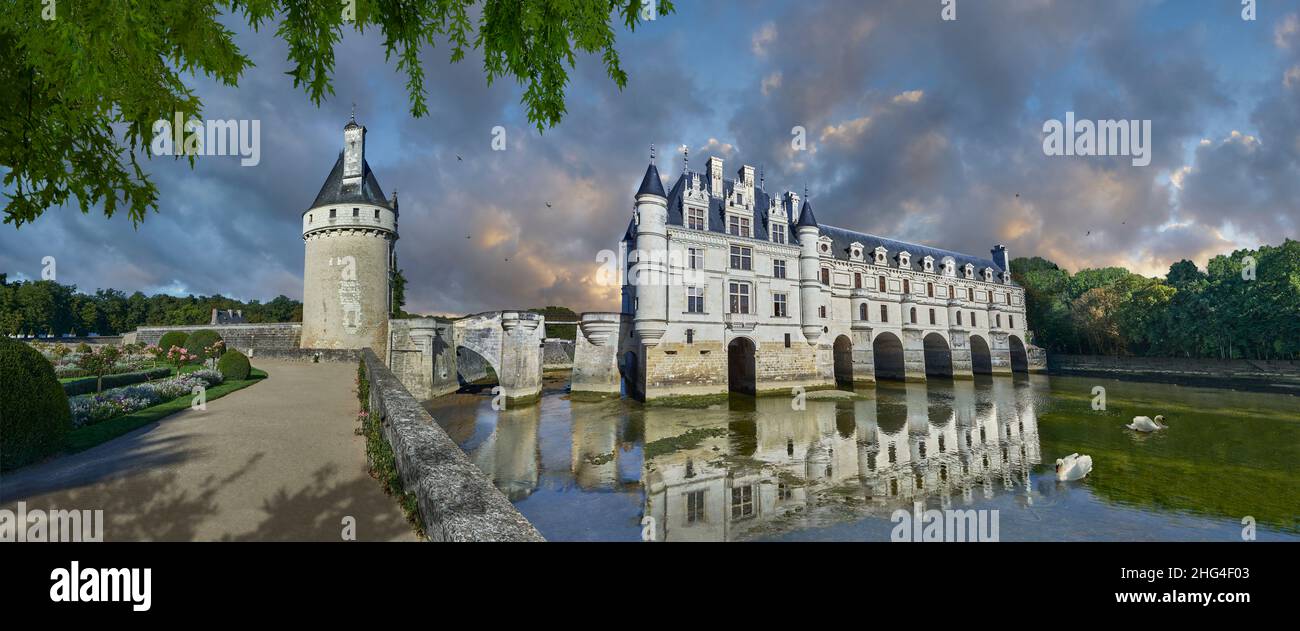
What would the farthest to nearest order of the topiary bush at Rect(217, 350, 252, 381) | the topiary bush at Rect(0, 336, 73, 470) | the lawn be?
1. the topiary bush at Rect(217, 350, 252, 381)
2. the lawn
3. the topiary bush at Rect(0, 336, 73, 470)

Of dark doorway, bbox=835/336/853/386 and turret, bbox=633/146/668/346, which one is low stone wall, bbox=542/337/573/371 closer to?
turret, bbox=633/146/668/346

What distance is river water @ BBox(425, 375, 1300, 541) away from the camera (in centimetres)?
1009

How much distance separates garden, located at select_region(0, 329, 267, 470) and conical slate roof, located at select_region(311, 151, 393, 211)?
1492 centimetres

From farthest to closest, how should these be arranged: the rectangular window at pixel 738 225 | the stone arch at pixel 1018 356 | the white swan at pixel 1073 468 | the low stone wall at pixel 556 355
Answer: the low stone wall at pixel 556 355, the stone arch at pixel 1018 356, the rectangular window at pixel 738 225, the white swan at pixel 1073 468

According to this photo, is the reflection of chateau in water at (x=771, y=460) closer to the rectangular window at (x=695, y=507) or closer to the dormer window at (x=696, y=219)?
the rectangular window at (x=695, y=507)

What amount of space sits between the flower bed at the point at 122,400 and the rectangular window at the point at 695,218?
24.2 meters

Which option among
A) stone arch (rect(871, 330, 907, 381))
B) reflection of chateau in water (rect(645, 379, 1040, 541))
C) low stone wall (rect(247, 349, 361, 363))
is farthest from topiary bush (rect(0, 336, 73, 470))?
stone arch (rect(871, 330, 907, 381))

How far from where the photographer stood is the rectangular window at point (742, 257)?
30281 millimetres

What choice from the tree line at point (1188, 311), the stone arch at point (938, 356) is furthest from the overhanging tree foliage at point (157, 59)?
the tree line at point (1188, 311)

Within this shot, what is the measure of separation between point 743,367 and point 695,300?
665cm

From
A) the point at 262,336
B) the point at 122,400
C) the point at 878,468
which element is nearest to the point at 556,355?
the point at 262,336

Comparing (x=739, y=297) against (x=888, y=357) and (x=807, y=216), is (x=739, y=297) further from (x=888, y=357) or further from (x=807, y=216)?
(x=888, y=357)
